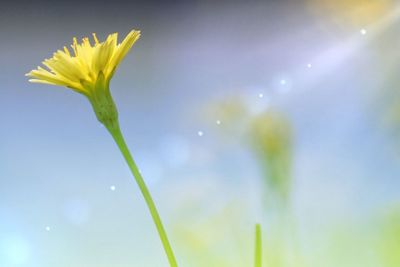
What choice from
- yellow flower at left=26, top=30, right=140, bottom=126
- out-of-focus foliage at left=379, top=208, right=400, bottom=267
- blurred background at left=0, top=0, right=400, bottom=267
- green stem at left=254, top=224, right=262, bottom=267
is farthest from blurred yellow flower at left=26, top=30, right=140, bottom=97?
out-of-focus foliage at left=379, top=208, right=400, bottom=267

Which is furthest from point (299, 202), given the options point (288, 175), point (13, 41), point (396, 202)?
point (13, 41)

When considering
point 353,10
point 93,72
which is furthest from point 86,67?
point 353,10

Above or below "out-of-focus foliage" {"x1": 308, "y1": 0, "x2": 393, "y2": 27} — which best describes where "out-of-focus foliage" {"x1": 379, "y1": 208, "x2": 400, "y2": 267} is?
below

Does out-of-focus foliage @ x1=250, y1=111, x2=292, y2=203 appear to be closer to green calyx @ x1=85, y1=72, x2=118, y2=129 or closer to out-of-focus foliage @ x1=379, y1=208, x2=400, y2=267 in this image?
out-of-focus foliage @ x1=379, y1=208, x2=400, y2=267

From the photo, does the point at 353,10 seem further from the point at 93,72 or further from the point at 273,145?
the point at 93,72

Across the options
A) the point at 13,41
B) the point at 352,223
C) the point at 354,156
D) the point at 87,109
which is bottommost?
the point at 352,223

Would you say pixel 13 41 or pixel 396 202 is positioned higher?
pixel 13 41

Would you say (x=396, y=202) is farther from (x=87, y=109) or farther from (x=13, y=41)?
(x=13, y=41)
